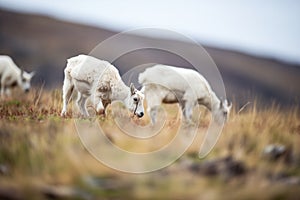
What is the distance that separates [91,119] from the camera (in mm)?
11000

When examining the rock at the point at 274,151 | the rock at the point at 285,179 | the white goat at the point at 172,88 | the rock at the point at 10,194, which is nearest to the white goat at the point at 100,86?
the white goat at the point at 172,88

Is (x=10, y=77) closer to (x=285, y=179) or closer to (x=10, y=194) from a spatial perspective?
(x=10, y=194)

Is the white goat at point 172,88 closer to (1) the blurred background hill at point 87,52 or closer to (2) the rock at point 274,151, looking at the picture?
(2) the rock at point 274,151

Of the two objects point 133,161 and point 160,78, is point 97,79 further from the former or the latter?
point 133,161

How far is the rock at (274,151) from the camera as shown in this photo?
9.10 metres

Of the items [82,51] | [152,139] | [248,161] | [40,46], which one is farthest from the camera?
[40,46]

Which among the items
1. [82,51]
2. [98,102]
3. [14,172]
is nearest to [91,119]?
[98,102]

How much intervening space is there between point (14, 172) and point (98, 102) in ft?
13.7

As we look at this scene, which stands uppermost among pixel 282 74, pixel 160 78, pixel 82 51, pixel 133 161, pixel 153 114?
pixel 282 74

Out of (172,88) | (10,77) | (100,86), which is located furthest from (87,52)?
(172,88)

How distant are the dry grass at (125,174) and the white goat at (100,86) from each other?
1.58 metres

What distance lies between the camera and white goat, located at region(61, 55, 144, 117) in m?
12.0

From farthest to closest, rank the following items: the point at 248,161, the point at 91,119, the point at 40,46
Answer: the point at 40,46 < the point at 91,119 < the point at 248,161

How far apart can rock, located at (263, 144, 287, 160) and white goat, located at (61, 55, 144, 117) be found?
11.5ft
